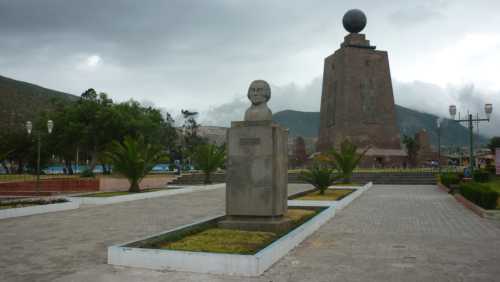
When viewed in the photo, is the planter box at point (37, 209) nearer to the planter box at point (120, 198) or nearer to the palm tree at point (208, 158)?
the planter box at point (120, 198)

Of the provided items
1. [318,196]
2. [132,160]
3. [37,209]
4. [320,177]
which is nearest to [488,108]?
[320,177]

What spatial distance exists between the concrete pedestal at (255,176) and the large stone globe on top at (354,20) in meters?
39.2

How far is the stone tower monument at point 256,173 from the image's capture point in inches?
325

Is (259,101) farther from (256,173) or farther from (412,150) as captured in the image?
(412,150)

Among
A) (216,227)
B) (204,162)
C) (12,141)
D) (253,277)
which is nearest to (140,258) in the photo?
(253,277)

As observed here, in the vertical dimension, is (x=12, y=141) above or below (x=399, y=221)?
above

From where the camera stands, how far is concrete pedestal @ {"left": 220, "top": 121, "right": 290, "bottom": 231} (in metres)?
8.26

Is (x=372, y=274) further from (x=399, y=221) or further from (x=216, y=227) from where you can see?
(x=399, y=221)

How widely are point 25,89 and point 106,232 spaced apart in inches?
3316

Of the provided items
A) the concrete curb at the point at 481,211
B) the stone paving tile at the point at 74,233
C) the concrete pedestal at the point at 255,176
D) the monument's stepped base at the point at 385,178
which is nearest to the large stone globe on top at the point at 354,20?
the monument's stepped base at the point at 385,178

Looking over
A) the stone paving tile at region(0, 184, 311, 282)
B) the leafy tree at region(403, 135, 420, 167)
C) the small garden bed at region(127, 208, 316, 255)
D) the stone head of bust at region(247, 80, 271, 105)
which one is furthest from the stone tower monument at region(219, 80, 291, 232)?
the leafy tree at region(403, 135, 420, 167)

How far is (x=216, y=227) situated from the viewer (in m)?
8.89

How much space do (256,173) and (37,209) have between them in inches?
321

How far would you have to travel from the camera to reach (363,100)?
4406 centimetres
